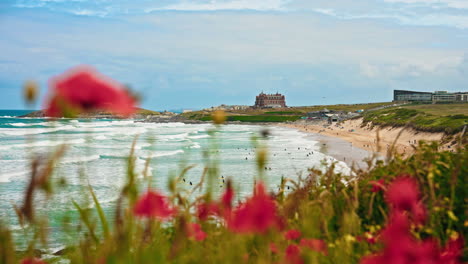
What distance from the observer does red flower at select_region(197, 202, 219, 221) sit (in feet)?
9.23

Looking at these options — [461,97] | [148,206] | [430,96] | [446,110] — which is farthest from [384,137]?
[430,96]

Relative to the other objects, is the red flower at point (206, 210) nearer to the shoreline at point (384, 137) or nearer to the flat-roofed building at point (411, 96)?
the shoreline at point (384, 137)

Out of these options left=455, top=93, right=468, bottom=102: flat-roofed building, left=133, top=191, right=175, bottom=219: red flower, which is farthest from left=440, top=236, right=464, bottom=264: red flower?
left=455, top=93, right=468, bottom=102: flat-roofed building

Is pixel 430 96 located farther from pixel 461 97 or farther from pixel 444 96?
pixel 461 97

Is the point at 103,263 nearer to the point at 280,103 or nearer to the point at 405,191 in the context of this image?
the point at 405,191

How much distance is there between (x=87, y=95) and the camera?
1.60 meters

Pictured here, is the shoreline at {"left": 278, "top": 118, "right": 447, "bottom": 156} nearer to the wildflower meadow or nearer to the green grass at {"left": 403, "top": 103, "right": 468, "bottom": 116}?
the green grass at {"left": 403, "top": 103, "right": 468, "bottom": 116}

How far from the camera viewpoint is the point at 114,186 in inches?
729

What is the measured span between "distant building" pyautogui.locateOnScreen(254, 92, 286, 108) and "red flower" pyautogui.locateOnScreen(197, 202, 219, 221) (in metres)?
148

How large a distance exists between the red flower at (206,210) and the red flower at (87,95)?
1.24 m

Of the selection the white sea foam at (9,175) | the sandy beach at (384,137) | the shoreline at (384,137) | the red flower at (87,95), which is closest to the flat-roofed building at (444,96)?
the shoreline at (384,137)

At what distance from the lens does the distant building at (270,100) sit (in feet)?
500

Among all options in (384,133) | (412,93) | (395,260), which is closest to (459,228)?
(395,260)

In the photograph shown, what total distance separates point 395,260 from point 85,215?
60.4 inches
